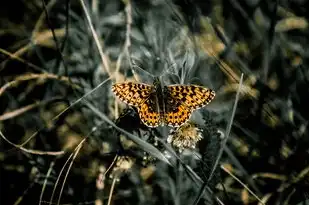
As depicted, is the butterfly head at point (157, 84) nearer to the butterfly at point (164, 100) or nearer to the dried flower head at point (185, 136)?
the butterfly at point (164, 100)

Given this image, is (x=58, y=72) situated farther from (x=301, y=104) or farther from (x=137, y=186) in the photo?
(x=301, y=104)

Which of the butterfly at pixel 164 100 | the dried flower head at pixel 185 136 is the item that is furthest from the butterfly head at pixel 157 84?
the dried flower head at pixel 185 136

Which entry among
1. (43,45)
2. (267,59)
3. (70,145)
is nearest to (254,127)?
(267,59)

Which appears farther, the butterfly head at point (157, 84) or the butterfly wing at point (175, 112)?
the butterfly head at point (157, 84)

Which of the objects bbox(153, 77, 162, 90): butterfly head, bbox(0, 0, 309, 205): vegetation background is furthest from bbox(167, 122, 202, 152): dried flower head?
bbox(153, 77, 162, 90): butterfly head

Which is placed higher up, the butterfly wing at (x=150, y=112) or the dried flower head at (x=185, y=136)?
the butterfly wing at (x=150, y=112)
